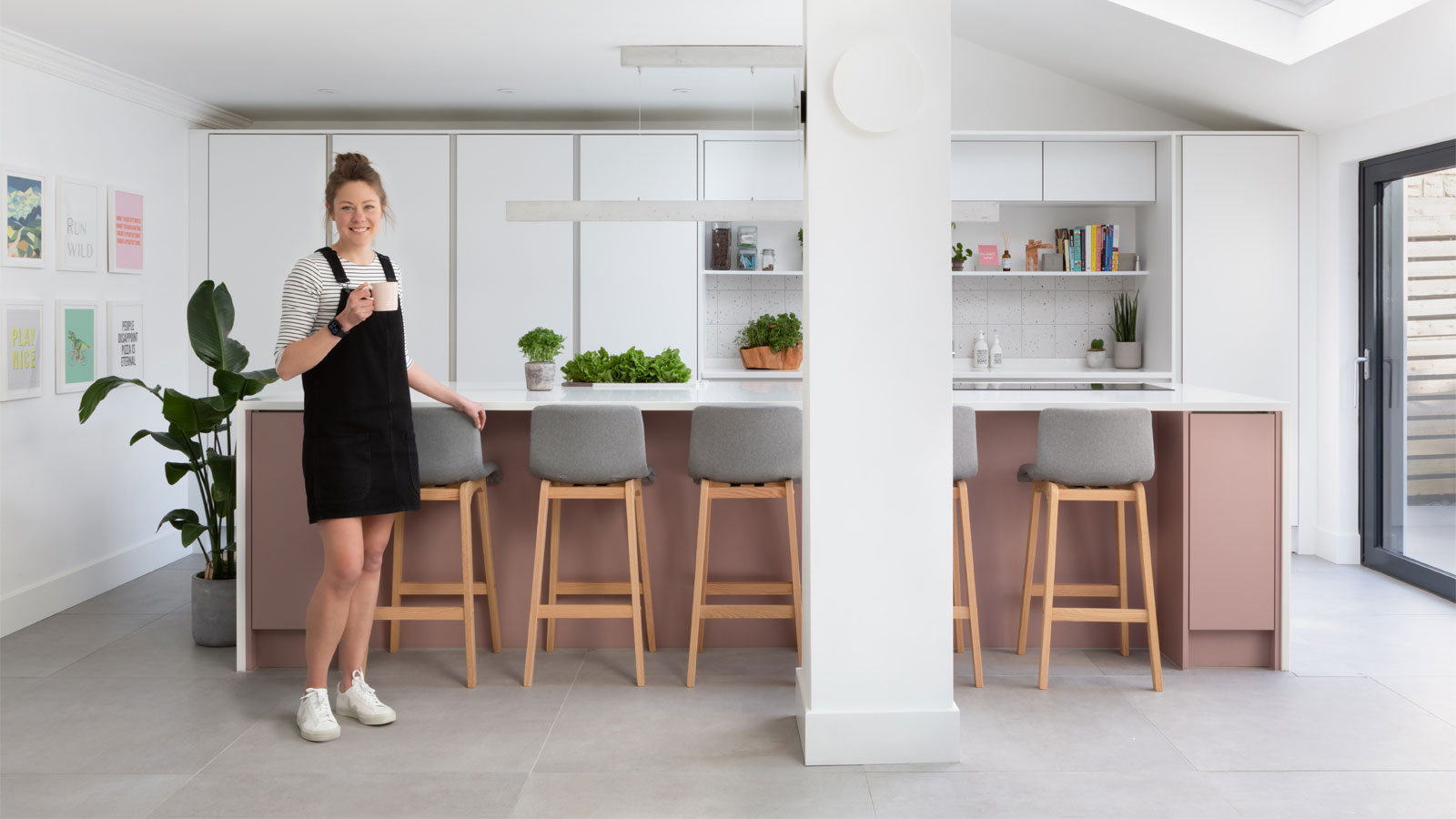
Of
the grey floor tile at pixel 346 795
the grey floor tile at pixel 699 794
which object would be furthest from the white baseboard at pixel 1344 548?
the grey floor tile at pixel 346 795

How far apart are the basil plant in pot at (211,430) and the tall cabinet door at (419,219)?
1968 mm

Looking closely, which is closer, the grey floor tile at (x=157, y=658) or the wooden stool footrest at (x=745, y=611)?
the wooden stool footrest at (x=745, y=611)

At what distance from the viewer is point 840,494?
120 inches

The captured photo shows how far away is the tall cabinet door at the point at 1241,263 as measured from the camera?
5996mm

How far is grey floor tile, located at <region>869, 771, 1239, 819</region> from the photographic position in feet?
9.01

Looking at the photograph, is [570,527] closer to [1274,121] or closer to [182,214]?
[182,214]

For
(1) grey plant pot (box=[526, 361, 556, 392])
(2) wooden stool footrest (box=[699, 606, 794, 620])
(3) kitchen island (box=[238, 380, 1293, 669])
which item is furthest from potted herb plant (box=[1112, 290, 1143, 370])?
(1) grey plant pot (box=[526, 361, 556, 392])

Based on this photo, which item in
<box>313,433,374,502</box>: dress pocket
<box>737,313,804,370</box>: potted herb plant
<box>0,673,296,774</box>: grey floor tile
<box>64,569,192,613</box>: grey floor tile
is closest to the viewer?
<box>0,673,296,774</box>: grey floor tile

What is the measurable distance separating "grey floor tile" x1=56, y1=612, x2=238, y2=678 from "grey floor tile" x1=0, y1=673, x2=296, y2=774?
3.4 inches

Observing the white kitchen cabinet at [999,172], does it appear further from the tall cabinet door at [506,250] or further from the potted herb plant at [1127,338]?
the tall cabinet door at [506,250]

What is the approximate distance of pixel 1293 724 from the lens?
11.0 feet

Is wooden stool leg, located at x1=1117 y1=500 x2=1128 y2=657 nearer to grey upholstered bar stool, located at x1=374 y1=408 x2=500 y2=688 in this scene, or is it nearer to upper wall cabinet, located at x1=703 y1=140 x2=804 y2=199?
grey upholstered bar stool, located at x1=374 y1=408 x2=500 y2=688

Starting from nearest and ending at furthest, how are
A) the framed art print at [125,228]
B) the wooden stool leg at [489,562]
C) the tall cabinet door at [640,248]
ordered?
the wooden stool leg at [489,562]
the framed art print at [125,228]
the tall cabinet door at [640,248]

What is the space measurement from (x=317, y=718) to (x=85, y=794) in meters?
0.62
